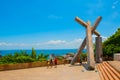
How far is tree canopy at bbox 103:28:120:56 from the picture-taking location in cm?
4298

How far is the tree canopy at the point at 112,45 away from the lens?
42981mm

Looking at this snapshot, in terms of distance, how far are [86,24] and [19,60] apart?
32.8 feet

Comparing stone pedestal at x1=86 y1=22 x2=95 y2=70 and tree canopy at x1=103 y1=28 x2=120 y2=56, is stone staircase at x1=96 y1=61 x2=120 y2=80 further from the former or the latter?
tree canopy at x1=103 y1=28 x2=120 y2=56

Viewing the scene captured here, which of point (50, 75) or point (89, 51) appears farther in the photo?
point (89, 51)

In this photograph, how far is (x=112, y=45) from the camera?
44250mm

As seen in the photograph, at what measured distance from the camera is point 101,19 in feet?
113

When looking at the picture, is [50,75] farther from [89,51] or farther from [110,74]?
[89,51]

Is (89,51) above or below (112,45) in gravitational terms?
below

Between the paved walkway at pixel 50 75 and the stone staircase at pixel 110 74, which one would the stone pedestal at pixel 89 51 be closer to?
the paved walkway at pixel 50 75

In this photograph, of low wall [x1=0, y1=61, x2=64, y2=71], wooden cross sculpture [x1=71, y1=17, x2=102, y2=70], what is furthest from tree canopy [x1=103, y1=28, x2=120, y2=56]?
low wall [x1=0, y1=61, x2=64, y2=71]

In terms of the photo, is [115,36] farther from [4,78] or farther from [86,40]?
[4,78]

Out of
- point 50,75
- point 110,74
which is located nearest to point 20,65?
point 50,75

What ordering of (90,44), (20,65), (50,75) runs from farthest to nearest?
1. (90,44)
2. (20,65)
3. (50,75)

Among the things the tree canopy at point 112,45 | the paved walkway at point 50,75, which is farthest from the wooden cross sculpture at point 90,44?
the tree canopy at point 112,45
